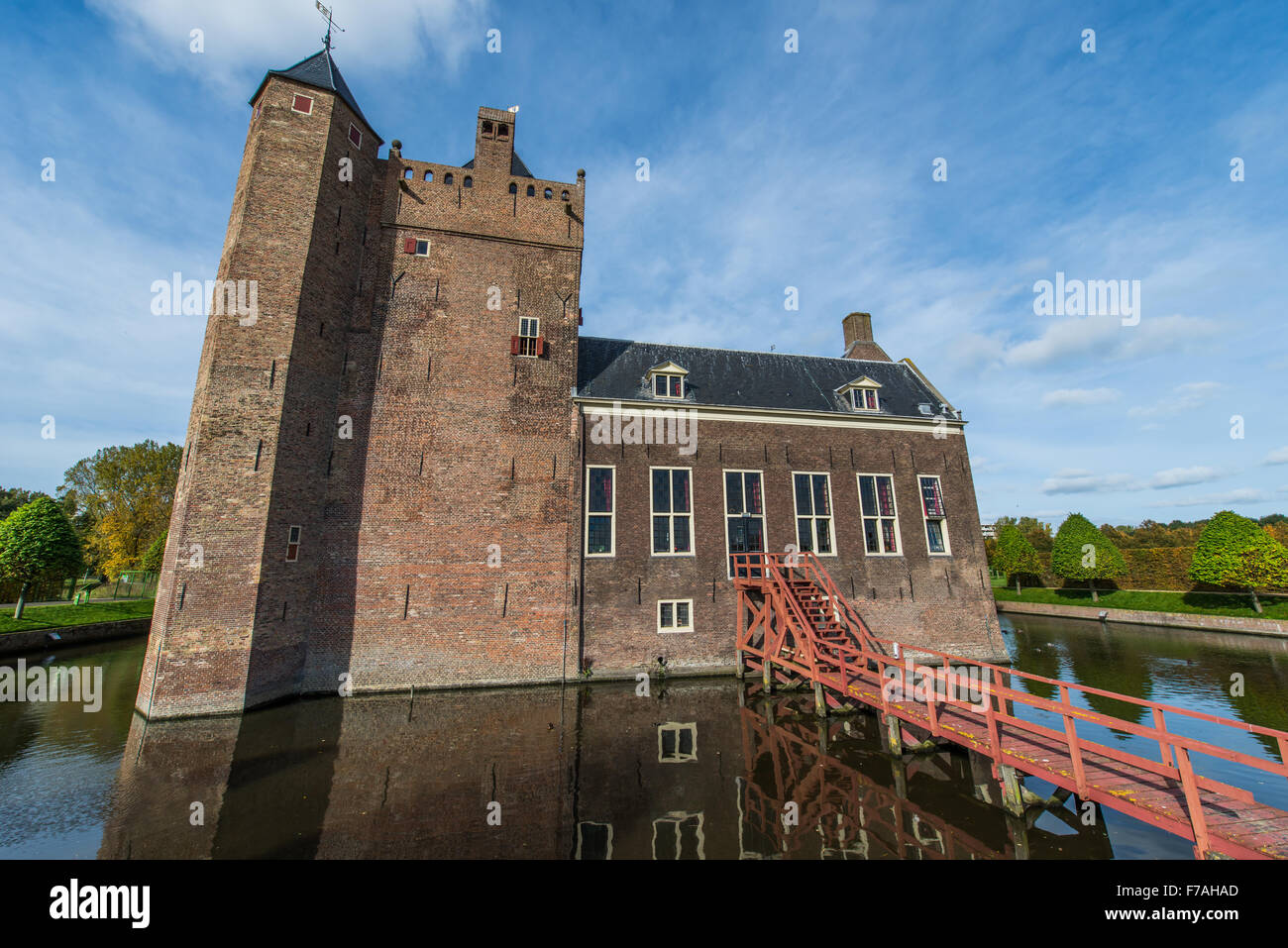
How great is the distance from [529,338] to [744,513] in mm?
8649

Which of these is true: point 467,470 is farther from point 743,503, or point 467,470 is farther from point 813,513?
point 813,513

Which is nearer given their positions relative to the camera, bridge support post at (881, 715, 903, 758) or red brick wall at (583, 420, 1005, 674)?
bridge support post at (881, 715, 903, 758)

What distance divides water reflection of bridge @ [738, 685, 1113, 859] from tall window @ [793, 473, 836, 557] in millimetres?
6774

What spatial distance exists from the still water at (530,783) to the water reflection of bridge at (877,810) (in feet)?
0.11

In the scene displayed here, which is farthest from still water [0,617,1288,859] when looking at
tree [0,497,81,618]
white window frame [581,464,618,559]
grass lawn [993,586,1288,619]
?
grass lawn [993,586,1288,619]

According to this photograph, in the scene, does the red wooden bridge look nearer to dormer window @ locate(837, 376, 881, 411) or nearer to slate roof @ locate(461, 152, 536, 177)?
dormer window @ locate(837, 376, 881, 411)

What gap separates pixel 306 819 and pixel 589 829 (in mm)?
3828

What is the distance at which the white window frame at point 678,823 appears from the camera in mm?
5707

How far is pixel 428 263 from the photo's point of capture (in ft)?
48.8

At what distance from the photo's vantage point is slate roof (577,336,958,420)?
16.3 metres
